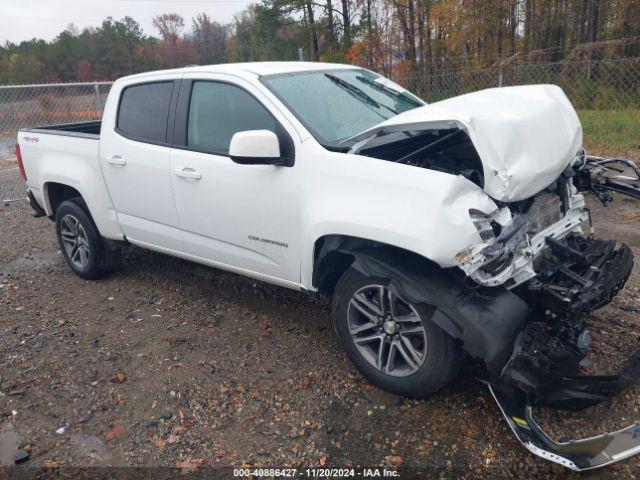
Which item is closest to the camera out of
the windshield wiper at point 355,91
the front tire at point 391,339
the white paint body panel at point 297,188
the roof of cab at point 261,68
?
the white paint body panel at point 297,188

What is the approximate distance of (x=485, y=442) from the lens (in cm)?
279

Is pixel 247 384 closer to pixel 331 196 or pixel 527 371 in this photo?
pixel 331 196

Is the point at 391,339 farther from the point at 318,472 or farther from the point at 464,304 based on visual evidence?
the point at 318,472

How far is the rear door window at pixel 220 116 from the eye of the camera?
11.8ft

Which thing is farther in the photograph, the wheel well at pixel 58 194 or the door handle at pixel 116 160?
the wheel well at pixel 58 194

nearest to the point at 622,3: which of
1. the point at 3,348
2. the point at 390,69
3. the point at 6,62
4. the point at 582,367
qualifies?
the point at 390,69

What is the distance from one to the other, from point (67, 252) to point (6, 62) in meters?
32.3

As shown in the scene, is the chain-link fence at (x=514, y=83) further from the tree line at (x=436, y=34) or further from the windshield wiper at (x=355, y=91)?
the windshield wiper at (x=355, y=91)

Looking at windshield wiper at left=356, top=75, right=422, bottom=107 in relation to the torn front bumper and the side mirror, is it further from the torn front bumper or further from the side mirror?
the torn front bumper

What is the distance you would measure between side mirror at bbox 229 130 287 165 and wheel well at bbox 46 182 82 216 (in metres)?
2.71

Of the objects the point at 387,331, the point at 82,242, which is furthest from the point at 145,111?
the point at 387,331

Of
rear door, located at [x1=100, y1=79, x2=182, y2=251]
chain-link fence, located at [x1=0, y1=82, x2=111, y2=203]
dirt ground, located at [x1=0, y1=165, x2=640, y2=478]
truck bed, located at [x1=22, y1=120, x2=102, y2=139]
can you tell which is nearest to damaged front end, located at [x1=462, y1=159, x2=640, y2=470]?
dirt ground, located at [x1=0, y1=165, x2=640, y2=478]

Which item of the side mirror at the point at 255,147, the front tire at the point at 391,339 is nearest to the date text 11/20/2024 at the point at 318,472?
the front tire at the point at 391,339

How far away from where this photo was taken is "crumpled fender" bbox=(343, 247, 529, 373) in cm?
263
